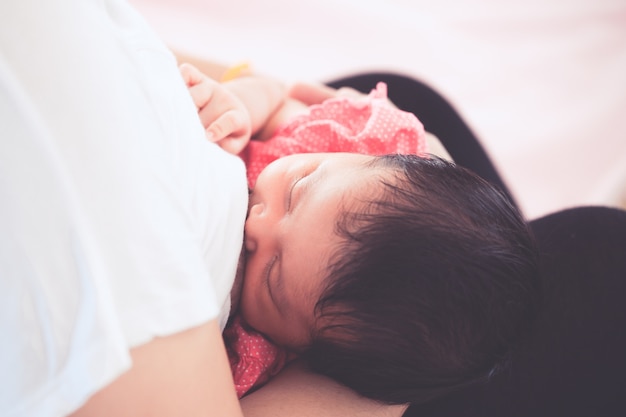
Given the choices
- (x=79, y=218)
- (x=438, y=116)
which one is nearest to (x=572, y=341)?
(x=438, y=116)

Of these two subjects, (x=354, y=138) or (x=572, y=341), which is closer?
(x=572, y=341)

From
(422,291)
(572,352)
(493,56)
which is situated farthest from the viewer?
(493,56)

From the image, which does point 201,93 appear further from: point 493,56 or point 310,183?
point 493,56

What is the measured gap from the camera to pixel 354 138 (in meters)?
0.87

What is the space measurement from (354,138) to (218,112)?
0.21 metres

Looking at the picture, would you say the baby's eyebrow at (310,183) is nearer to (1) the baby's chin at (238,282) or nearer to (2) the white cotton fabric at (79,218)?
(1) the baby's chin at (238,282)

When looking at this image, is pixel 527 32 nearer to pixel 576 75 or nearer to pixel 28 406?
pixel 576 75

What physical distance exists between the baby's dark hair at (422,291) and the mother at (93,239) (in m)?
0.20

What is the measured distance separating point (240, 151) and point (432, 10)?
1.37 metres

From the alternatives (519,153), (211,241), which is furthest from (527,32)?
(211,241)

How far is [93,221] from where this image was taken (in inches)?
14.8

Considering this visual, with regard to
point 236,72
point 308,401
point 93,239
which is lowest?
point 308,401

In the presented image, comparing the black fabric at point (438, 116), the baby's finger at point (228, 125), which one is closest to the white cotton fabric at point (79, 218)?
the baby's finger at point (228, 125)

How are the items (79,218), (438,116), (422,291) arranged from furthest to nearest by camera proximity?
(438,116)
(422,291)
(79,218)
